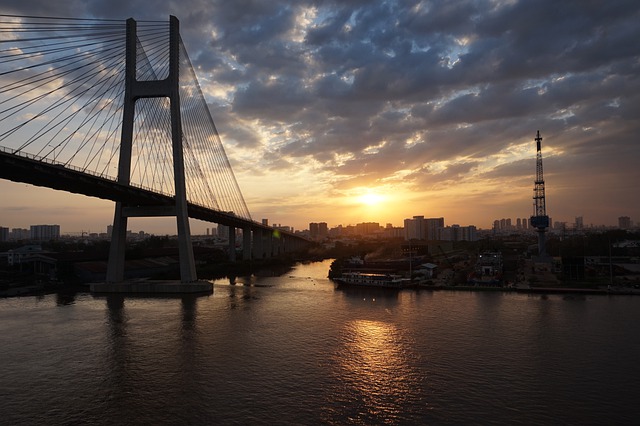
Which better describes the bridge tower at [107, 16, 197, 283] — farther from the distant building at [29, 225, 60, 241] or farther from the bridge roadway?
the distant building at [29, 225, 60, 241]

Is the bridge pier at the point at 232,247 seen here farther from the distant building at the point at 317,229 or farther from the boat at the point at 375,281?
the distant building at the point at 317,229

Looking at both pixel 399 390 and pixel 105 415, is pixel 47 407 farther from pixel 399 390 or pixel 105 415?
pixel 399 390

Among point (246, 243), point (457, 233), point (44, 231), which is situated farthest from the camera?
point (44, 231)

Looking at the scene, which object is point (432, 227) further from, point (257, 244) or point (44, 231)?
point (44, 231)

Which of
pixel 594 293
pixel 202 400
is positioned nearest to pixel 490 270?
pixel 594 293

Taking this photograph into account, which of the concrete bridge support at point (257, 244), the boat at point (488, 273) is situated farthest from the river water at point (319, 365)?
the concrete bridge support at point (257, 244)

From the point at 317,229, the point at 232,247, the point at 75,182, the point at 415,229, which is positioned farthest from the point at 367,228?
the point at 75,182
